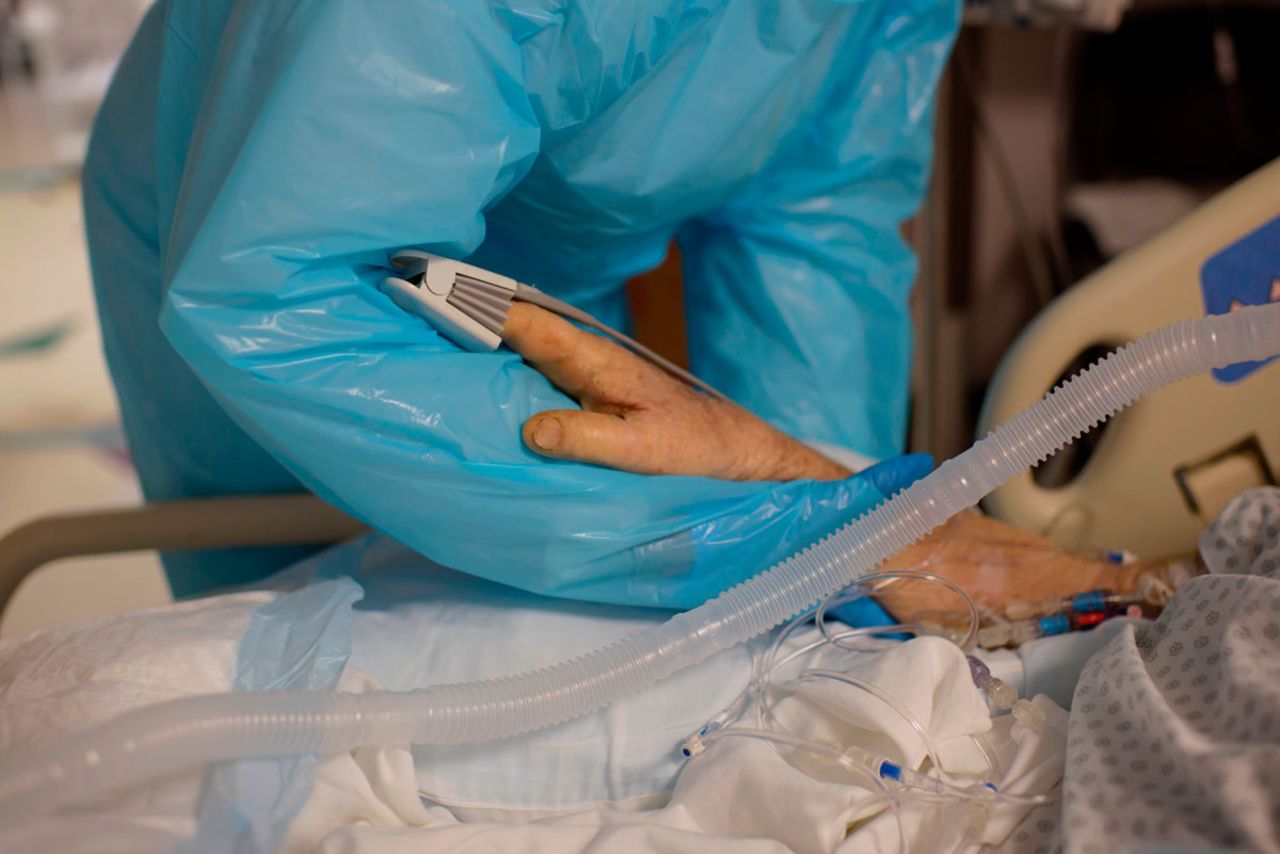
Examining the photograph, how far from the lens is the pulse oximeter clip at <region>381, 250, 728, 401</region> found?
2.64 ft

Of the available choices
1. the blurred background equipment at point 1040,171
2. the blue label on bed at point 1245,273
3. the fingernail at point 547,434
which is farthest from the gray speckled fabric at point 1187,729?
the blurred background equipment at point 1040,171

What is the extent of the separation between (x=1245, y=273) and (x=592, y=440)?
68 centimetres

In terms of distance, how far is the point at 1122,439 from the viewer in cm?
112

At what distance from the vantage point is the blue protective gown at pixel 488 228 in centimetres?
74

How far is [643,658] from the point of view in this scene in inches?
31.0

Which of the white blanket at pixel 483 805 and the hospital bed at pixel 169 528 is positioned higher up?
the white blanket at pixel 483 805

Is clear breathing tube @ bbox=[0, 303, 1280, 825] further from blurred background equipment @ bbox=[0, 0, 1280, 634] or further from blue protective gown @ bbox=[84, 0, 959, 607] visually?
blurred background equipment @ bbox=[0, 0, 1280, 634]

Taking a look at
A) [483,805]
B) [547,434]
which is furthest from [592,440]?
[483,805]

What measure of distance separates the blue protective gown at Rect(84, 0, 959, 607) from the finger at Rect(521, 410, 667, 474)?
1 centimetres

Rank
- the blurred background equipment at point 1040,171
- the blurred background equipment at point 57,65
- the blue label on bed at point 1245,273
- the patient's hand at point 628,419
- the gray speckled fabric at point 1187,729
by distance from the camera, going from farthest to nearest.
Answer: the blurred background equipment at point 57,65
the blurred background equipment at point 1040,171
the blue label on bed at point 1245,273
the patient's hand at point 628,419
the gray speckled fabric at point 1187,729

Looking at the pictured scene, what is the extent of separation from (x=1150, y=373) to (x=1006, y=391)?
0.27 metres

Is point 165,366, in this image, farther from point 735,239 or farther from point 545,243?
point 735,239

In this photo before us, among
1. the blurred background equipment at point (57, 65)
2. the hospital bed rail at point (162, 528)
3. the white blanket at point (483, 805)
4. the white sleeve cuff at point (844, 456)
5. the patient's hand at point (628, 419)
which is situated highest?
the patient's hand at point (628, 419)

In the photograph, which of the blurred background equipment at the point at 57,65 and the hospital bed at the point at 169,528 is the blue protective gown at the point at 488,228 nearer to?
the hospital bed at the point at 169,528
